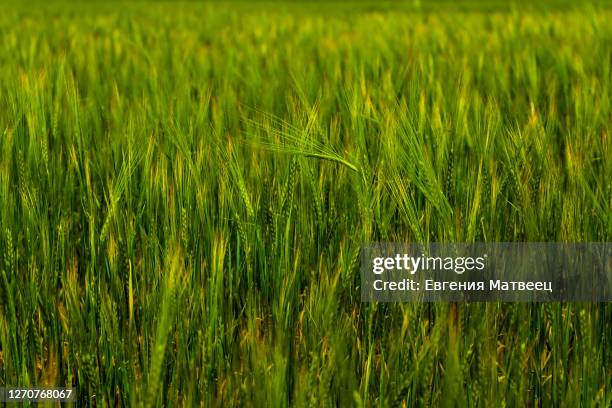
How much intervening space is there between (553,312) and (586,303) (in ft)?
0.16

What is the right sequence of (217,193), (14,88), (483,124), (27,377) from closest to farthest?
(27,377)
(217,193)
(483,124)
(14,88)

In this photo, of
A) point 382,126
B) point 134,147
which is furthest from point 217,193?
point 382,126

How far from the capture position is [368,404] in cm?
90

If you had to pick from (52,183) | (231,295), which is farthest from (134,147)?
(231,295)

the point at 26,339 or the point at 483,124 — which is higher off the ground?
the point at 483,124

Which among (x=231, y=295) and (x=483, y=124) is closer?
(x=231, y=295)

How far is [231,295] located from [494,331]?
0.35m

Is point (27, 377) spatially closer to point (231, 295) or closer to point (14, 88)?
point (231, 295)

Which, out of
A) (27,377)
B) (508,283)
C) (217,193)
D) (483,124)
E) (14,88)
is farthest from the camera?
(14,88)

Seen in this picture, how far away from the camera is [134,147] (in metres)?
1.27

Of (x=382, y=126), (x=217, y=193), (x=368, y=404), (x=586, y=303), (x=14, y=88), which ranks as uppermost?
(x=14, y=88)

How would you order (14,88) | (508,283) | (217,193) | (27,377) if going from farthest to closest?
(14,88)
(217,193)
(508,283)
(27,377)

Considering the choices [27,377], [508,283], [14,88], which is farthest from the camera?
[14,88]

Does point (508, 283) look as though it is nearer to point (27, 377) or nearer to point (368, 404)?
point (368, 404)
